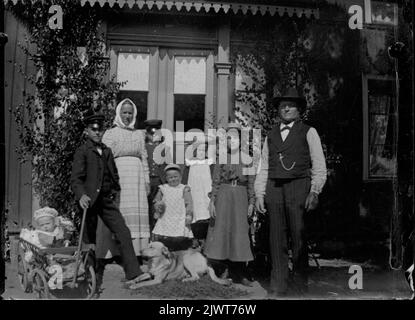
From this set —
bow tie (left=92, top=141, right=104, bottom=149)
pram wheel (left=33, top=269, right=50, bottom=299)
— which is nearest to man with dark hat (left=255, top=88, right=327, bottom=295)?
bow tie (left=92, top=141, right=104, bottom=149)

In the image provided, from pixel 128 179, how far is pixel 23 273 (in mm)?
1227

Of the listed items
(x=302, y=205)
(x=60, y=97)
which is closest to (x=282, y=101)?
(x=302, y=205)

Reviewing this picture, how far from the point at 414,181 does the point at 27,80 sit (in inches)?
147


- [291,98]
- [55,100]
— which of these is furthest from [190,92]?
[55,100]

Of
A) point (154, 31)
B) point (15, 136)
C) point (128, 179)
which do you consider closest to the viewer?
point (15, 136)

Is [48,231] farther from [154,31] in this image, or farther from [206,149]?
[154,31]

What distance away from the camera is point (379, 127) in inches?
186

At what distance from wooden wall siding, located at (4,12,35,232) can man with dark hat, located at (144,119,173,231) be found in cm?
113

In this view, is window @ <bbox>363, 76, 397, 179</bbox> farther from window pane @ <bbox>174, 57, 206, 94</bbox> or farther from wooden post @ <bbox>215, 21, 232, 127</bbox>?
window pane @ <bbox>174, 57, 206, 94</bbox>

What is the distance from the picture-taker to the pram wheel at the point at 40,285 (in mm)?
3753

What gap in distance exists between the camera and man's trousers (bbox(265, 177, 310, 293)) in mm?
4188

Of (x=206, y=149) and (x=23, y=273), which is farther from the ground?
(x=206, y=149)

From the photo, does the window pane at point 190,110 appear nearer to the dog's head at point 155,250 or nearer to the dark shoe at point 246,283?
the dog's head at point 155,250

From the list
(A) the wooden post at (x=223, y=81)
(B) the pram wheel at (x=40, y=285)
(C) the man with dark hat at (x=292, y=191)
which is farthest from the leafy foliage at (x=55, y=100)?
(C) the man with dark hat at (x=292, y=191)
